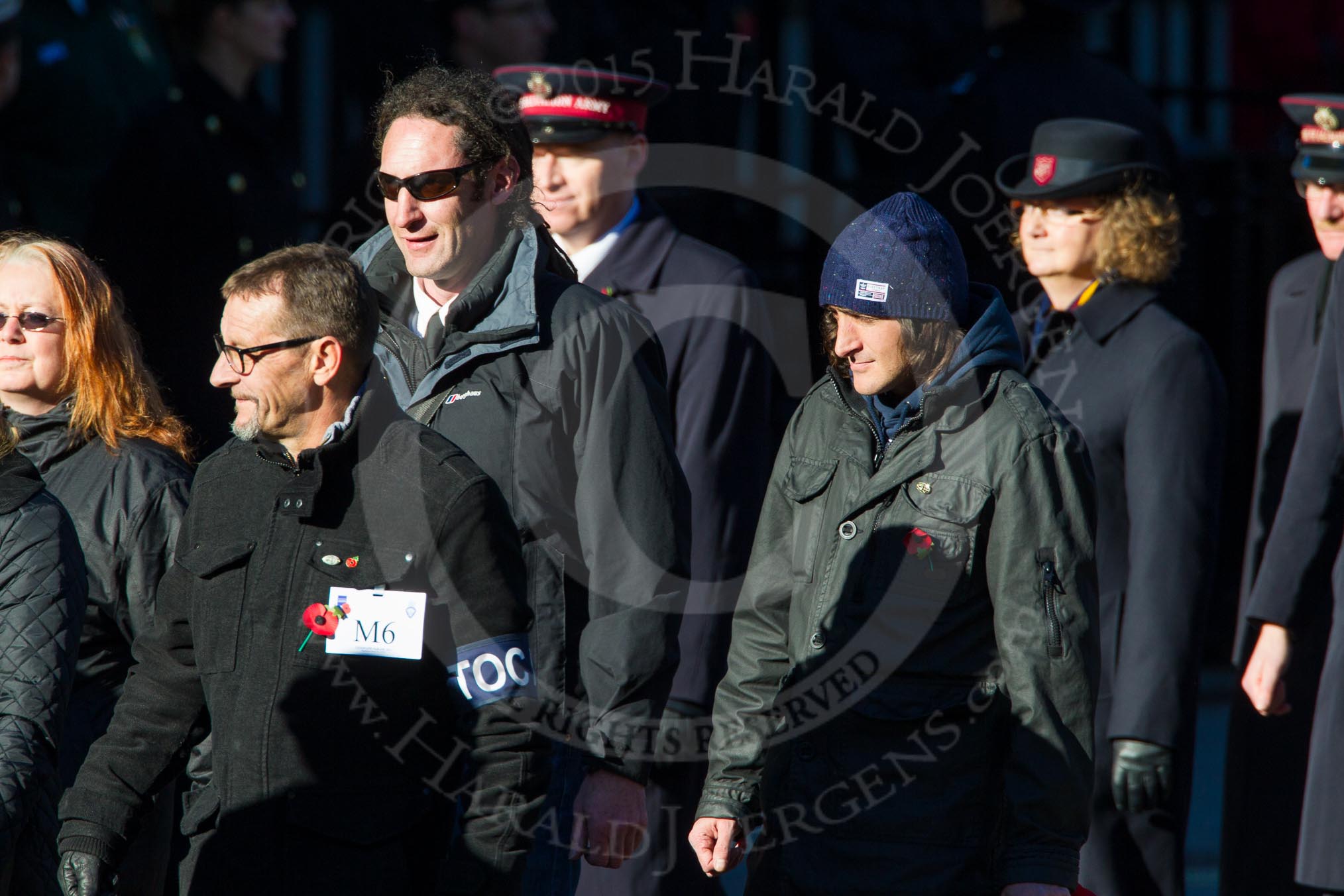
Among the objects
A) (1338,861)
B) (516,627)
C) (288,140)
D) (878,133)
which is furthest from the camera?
(878,133)

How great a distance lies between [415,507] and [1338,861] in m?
2.46

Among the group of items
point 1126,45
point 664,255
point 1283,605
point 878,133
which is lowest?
point 1283,605

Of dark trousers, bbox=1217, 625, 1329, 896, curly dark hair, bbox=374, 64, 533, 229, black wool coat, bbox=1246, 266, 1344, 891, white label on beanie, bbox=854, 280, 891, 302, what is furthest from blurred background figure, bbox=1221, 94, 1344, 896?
curly dark hair, bbox=374, 64, 533, 229

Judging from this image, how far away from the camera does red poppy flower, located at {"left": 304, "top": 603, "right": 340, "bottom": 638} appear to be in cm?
312

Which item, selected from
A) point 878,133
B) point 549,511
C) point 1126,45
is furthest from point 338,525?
point 1126,45

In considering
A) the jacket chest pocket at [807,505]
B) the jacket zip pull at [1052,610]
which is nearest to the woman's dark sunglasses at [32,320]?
the jacket chest pocket at [807,505]

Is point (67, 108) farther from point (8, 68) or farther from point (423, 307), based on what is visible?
point (423, 307)

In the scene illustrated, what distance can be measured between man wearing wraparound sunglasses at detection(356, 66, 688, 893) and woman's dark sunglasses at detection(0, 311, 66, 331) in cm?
72

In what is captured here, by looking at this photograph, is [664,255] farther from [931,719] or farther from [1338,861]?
[1338,861]

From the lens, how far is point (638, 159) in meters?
5.04

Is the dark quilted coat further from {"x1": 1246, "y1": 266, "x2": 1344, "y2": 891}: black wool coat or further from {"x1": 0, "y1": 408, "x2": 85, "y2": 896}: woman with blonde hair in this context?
{"x1": 1246, "y1": 266, "x2": 1344, "y2": 891}: black wool coat

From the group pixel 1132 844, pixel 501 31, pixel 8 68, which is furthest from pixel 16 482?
pixel 501 31

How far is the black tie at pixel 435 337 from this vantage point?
3.84 metres

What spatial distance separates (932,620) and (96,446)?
1.78 meters
